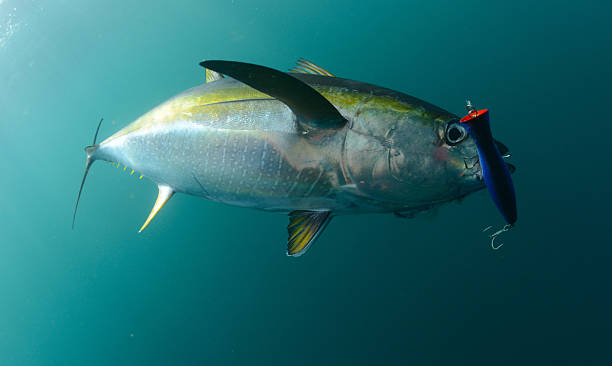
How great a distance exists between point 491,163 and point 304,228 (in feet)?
1.46

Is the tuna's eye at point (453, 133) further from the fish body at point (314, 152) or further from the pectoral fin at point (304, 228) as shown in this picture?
the pectoral fin at point (304, 228)

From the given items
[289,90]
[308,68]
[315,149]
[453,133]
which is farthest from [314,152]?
[308,68]

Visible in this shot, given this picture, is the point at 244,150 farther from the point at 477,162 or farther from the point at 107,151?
the point at 107,151

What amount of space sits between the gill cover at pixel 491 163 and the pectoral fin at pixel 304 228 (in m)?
0.37

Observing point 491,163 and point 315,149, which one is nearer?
point 491,163

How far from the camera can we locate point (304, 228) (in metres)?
0.73

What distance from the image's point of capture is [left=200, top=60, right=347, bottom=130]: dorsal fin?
1.72 feet

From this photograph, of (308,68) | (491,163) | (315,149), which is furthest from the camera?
(308,68)

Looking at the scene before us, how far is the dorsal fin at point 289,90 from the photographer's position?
0.53 meters

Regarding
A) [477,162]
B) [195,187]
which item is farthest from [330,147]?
[195,187]

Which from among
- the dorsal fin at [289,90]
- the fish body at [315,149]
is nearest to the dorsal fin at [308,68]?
the fish body at [315,149]

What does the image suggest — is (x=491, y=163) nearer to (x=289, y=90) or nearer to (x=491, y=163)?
(x=491, y=163)

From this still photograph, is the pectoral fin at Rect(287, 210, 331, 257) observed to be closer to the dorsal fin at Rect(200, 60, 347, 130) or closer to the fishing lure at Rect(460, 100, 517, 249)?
the dorsal fin at Rect(200, 60, 347, 130)

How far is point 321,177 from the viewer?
65cm
